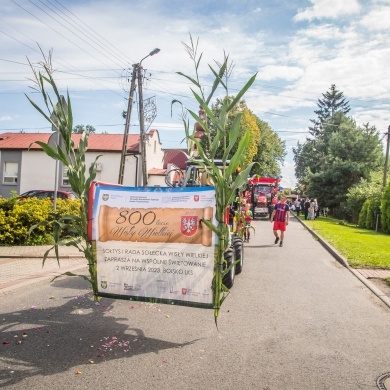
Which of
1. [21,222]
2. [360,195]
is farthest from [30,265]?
[360,195]

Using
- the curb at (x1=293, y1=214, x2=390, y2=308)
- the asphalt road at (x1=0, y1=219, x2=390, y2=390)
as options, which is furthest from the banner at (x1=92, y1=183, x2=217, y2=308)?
the curb at (x1=293, y1=214, x2=390, y2=308)

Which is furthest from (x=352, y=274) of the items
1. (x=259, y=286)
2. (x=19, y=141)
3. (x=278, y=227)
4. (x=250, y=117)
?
(x=250, y=117)

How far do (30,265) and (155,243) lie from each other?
199 inches

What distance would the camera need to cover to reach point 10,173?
113 ft

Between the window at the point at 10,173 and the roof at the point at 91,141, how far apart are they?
1.44m

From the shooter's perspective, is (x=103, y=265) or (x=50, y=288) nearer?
(x=103, y=265)

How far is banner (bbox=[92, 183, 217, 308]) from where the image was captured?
460 cm

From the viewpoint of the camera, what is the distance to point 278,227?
14.6m

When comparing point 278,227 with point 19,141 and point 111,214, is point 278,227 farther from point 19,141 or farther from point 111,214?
point 19,141

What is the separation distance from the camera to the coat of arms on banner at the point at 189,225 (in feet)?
15.1

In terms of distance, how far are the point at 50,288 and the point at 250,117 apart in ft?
163

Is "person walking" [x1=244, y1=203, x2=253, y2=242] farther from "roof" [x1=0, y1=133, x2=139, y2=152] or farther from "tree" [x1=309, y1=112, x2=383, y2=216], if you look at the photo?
"tree" [x1=309, y1=112, x2=383, y2=216]

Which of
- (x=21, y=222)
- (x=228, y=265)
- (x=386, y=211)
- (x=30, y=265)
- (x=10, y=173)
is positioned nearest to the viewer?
(x=228, y=265)

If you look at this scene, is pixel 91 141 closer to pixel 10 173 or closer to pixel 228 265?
pixel 10 173
